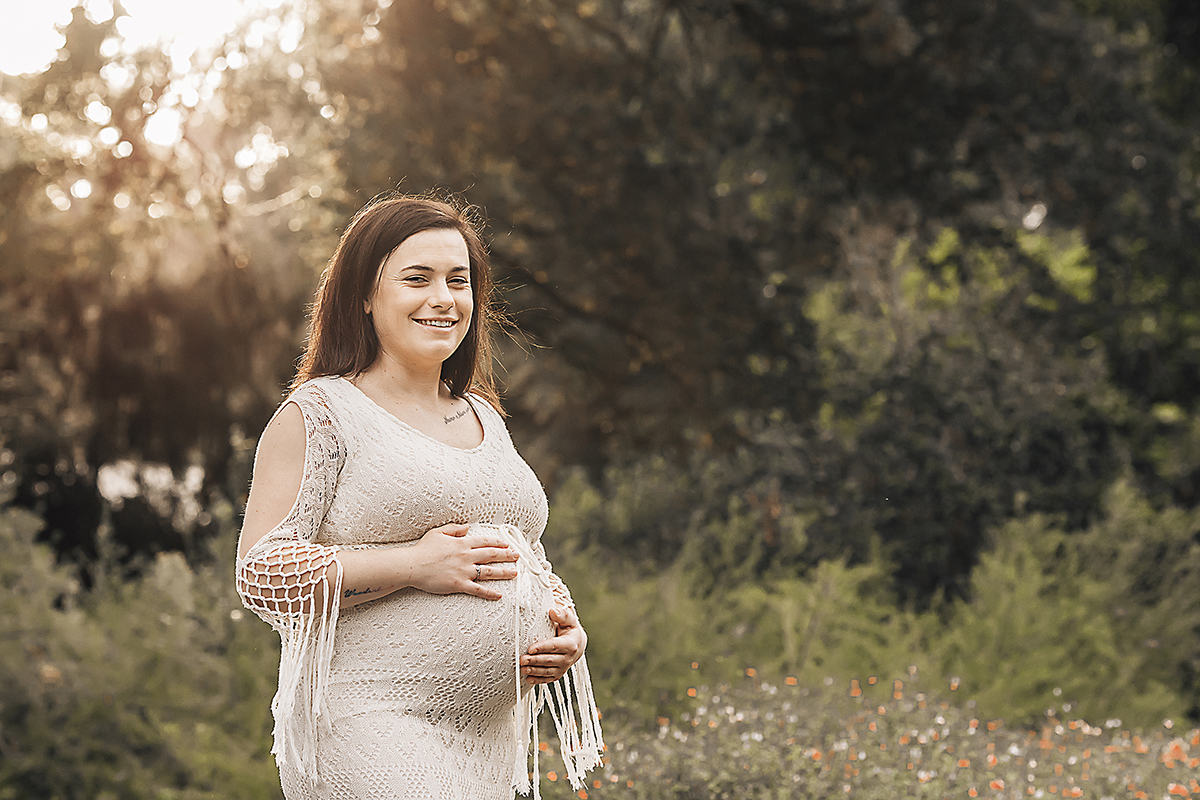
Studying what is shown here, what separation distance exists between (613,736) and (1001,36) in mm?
6188

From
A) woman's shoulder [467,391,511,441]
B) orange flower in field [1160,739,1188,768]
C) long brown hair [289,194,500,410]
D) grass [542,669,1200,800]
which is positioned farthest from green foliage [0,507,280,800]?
orange flower in field [1160,739,1188,768]

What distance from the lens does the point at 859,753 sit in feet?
13.5

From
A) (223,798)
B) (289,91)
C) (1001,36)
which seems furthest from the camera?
(289,91)

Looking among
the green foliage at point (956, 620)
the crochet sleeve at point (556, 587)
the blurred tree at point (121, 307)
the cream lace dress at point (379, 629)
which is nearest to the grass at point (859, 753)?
the green foliage at point (956, 620)

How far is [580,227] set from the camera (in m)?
8.38

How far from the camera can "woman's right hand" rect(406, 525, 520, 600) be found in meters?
2.15

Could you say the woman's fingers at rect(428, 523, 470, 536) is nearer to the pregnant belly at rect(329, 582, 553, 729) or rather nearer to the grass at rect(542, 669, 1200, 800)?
the pregnant belly at rect(329, 582, 553, 729)

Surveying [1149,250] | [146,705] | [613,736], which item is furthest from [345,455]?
[1149,250]

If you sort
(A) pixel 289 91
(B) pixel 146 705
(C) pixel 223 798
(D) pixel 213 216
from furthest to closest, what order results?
(D) pixel 213 216, (A) pixel 289 91, (B) pixel 146 705, (C) pixel 223 798

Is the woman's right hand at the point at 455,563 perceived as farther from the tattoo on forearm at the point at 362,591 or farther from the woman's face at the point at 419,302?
the woman's face at the point at 419,302

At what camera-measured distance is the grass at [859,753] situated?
391 cm

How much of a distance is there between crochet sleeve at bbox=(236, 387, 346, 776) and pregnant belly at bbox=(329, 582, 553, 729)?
6 cm

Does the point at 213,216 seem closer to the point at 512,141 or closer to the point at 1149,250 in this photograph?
the point at 512,141

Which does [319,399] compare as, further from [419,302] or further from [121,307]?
[121,307]
